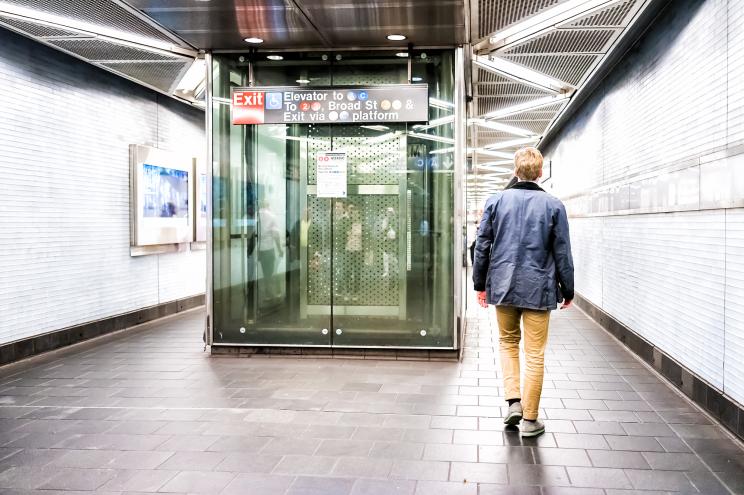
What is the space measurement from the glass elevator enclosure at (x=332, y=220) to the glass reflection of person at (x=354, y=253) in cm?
1

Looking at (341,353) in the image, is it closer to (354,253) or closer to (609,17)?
(354,253)

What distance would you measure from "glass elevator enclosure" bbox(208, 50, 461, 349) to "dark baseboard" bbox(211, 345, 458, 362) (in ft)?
0.21

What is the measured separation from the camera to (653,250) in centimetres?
592

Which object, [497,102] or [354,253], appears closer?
[354,253]

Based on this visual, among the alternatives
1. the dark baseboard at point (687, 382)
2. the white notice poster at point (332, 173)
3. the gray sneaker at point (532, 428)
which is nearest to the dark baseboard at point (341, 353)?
the white notice poster at point (332, 173)

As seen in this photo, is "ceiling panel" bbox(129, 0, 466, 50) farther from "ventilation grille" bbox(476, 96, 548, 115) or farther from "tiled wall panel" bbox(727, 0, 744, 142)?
"ventilation grille" bbox(476, 96, 548, 115)

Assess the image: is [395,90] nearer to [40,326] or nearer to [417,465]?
[417,465]

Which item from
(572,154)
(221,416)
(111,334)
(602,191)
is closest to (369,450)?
(221,416)

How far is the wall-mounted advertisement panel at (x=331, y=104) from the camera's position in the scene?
5961 mm

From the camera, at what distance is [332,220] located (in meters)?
6.43

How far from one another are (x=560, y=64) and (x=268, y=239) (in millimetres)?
3879

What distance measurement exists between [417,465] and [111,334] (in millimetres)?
5570

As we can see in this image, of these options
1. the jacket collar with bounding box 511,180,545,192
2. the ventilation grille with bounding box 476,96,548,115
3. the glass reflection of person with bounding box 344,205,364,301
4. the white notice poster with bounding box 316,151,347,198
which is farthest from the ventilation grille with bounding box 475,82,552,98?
the jacket collar with bounding box 511,180,545,192

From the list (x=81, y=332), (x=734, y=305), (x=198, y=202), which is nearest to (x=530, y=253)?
(x=734, y=305)
